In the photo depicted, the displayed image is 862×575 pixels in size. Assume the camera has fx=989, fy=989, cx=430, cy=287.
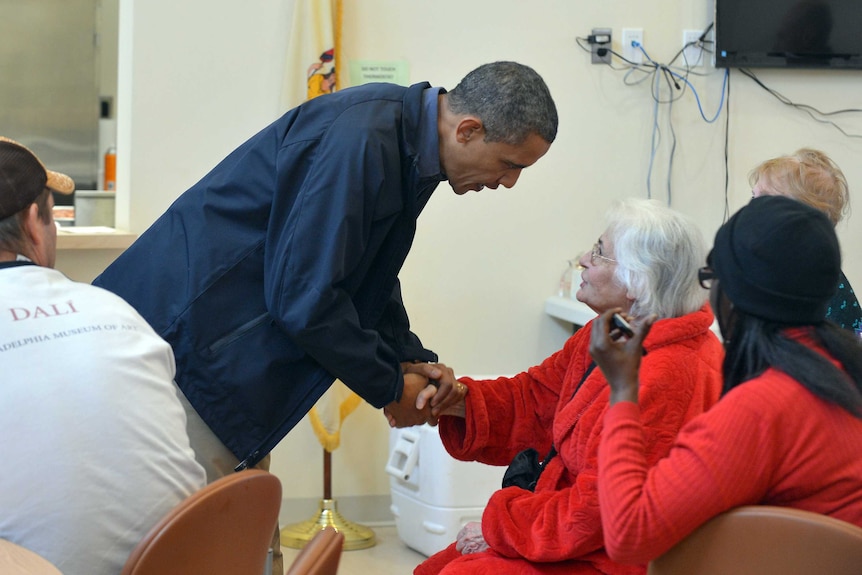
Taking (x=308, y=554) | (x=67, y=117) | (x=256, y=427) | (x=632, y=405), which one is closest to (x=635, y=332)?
(x=632, y=405)

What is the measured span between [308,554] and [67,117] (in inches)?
202

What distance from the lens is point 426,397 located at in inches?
85.7

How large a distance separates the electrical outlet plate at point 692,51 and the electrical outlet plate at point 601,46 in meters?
0.31

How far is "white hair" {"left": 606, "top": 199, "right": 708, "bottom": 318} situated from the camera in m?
1.96

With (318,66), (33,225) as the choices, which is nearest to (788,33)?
(318,66)

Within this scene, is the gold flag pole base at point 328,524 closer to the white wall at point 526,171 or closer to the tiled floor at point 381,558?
the tiled floor at point 381,558

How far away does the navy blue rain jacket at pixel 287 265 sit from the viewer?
1885 millimetres

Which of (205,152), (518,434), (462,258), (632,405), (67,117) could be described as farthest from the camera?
(67,117)

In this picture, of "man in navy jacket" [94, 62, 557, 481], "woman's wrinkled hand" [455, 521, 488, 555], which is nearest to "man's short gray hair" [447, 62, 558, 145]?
"man in navy jacket" [94, 62, 557, 481]

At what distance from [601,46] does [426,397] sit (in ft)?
7.06

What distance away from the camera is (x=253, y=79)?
3.60m

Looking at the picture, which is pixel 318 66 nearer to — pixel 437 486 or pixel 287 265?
pixel 437 486

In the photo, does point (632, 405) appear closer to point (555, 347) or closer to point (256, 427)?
point (256, 427)

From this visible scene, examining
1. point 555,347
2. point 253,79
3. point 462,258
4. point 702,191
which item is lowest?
point 555,347
